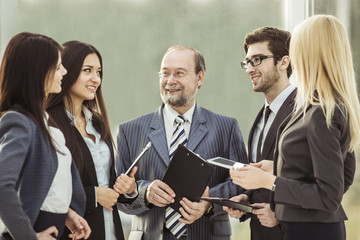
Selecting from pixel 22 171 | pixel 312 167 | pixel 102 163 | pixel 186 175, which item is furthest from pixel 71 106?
pixel 312 167

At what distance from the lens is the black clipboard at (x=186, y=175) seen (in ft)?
8.02

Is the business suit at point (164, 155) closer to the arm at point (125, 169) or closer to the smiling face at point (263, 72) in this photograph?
the arm at point (125, 169)

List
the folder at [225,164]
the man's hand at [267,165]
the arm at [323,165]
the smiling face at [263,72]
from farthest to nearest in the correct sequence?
the smiling face at [263,72]
the man's hand at [267,165]
the folder at [225,164]
the arm at [323,165]

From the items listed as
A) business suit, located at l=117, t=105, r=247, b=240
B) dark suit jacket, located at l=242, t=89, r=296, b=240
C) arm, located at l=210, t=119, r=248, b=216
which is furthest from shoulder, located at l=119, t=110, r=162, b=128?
dark suit jacket, located at l=242, t=89, r=296, b=240

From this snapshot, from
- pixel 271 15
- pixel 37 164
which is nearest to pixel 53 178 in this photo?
pixel 37 164

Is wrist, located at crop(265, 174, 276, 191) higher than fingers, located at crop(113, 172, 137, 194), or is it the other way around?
wrist, located at crop(265, 174, 276, 191)

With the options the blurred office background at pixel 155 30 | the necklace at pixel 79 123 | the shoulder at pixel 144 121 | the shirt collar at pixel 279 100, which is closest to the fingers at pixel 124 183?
the necklace at pixel 79 123

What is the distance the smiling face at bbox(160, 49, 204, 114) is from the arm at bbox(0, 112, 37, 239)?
4.28 ft

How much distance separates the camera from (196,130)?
9.29ft

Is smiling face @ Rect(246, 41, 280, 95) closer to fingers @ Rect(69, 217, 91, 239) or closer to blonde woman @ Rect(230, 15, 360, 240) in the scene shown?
blonde woman @ Rect(230, 15, 360, 240)

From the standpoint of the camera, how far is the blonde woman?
1.88 metres

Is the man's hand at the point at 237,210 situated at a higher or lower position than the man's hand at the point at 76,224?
lower

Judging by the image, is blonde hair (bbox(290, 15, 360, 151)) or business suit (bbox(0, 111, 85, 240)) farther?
blonde hair (bbox(290, 15, 360, 151))

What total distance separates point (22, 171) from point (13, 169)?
0.10 meters
